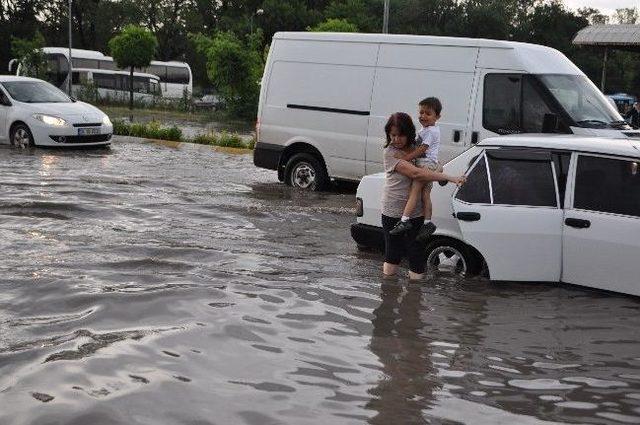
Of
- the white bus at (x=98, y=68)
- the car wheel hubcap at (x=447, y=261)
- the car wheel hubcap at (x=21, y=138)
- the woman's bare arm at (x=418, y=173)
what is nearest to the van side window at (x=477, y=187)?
the woman's bare arm at (x=418, y=173)

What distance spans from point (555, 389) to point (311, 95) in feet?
30.1

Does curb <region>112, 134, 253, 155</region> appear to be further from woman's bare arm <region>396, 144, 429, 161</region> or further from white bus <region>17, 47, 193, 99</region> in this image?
white bus <region>17, 47, 193, 99</region>

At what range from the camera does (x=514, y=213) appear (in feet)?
26.0

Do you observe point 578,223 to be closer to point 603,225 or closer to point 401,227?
point 603,225

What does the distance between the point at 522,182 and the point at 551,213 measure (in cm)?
40

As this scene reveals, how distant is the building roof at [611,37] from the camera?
29.1 m

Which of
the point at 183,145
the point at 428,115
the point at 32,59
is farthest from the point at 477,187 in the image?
the point at 32,59

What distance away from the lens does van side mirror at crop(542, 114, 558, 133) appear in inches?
472

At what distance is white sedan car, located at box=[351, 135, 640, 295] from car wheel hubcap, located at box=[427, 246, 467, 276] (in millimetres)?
13

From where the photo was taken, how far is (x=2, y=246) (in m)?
9.38

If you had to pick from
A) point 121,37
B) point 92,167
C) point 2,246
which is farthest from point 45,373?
point 121,37

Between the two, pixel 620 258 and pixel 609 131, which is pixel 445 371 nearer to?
pixel 620 258

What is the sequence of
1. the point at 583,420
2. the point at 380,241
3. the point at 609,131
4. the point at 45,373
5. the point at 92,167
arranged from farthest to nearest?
1. the point at 92,167
2. the point at 609,131
3. the point at 380,241
4. the point at 45,373
5. the point at 583,420

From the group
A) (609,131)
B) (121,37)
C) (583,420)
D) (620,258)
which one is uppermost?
(121,37)
